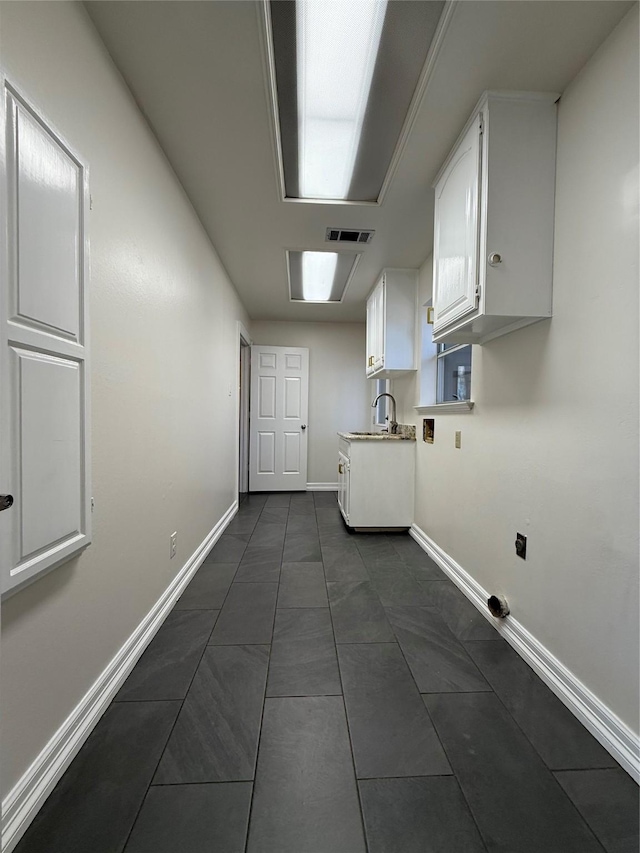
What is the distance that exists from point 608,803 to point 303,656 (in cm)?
105

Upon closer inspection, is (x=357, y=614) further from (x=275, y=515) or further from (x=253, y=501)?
(x=253, y=501)

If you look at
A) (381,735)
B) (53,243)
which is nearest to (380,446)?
(381,735)

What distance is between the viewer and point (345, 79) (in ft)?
4.60

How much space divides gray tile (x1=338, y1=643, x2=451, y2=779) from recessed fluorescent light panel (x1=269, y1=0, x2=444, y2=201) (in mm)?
2357

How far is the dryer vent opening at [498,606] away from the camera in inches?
67.9

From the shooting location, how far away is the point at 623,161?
3.80ft

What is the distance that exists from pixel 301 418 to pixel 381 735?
3903 millimetres

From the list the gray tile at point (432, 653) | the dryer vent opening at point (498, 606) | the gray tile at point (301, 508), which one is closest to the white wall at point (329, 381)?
the gray tile at point (301, 508)

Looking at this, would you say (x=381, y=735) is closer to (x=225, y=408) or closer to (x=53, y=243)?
(x=53, y=243)

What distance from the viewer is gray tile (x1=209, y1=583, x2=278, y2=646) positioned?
169 cm

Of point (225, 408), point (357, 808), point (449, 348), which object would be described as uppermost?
point (449, 348)

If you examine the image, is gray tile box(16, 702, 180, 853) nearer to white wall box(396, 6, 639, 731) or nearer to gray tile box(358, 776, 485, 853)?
gray tile box(358, 776, 485, 853)

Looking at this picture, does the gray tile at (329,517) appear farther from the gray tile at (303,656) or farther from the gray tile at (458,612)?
the gray tile at (303,656)

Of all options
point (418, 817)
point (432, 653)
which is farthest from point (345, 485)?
point (418, 817)
